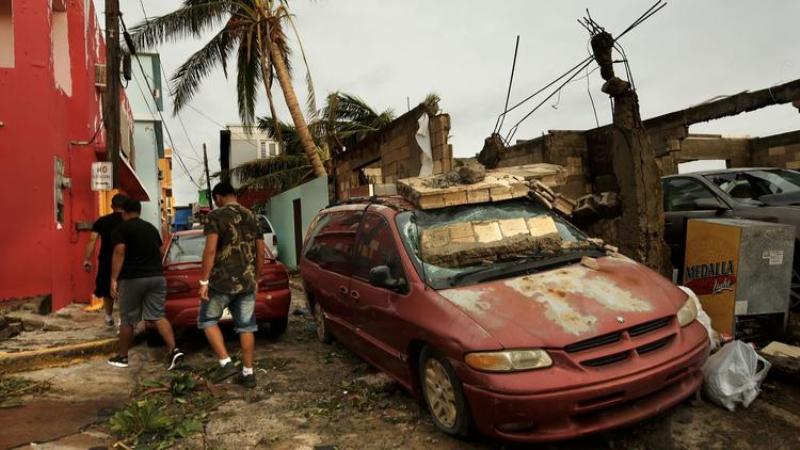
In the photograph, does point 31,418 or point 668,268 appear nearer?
point 31,418

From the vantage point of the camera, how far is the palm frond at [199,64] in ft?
53.7

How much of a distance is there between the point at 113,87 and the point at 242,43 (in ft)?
26.4

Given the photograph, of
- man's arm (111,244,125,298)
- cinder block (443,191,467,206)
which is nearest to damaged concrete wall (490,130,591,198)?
cinder block (443,191,467,206)

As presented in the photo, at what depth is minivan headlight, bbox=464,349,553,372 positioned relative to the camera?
9.71ft

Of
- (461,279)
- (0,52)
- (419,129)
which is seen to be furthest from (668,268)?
(0,52)

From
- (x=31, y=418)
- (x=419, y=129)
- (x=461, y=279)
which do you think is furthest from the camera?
(x=419, y=129)

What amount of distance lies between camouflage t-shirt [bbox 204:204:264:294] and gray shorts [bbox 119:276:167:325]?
955 mm

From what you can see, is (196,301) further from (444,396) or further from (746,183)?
(746,183)

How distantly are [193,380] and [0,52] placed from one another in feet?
19.3

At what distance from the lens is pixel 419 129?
875 cm

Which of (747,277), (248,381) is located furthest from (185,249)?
(747,277)

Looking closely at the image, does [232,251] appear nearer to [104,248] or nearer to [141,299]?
[141,299]

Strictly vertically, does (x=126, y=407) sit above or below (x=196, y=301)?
below

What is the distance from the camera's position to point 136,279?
5.13m
